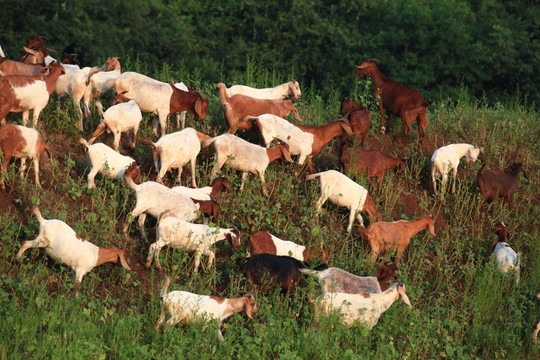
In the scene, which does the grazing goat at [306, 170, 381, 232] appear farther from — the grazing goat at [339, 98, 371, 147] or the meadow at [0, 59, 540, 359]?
the grazing goat at [339, 98, 371, 147]

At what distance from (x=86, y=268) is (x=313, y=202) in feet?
9.89

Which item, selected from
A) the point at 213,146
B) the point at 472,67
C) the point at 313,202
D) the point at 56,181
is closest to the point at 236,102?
the point at 213,146

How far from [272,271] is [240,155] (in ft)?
6.71

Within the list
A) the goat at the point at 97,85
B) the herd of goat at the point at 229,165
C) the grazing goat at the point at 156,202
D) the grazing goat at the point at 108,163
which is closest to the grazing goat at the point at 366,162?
the herd of goat at the point at 229,165

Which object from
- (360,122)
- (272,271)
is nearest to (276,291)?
(272,271)

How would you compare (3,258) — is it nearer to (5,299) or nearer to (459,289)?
(5,299)

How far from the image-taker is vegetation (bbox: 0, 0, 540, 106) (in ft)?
60.7

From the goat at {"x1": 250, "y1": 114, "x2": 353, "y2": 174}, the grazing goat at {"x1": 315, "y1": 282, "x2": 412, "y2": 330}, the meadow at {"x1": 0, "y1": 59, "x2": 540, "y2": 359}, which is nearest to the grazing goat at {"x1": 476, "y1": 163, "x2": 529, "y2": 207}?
the meadow at {"x1": 0, "y1": 59, "x2": 540, "y2": 359}

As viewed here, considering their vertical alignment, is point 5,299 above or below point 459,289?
above

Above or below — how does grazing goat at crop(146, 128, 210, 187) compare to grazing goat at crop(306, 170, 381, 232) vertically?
above

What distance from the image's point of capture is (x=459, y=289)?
380 inches

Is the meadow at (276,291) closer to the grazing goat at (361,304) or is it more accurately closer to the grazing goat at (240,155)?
the grazing goat at (361,304)

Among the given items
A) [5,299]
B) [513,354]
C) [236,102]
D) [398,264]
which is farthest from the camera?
→ [236,102]

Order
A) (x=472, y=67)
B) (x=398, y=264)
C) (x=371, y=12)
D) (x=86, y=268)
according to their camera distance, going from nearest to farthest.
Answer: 1. (x=86, y=268)
2. (x=398, y=264)
3. (x=472, y=67)
4. (x=371, y=12)
